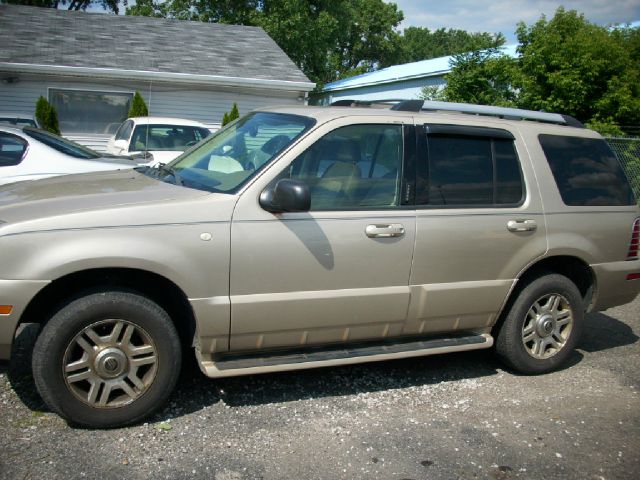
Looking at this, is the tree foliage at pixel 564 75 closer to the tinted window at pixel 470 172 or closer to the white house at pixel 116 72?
the white house at pixel 116 72

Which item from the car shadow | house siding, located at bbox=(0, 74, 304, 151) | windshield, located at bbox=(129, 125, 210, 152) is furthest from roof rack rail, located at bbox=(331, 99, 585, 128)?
house siding, located at bbox=(0, 74, 304, 151)

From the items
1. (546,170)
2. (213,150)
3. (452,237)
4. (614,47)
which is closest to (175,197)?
(213,150)

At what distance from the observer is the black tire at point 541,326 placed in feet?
15.8

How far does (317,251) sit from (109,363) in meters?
1.38

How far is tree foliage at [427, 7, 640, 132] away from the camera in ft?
42.7

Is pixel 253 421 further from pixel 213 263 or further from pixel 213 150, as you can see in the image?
pixel 213 150

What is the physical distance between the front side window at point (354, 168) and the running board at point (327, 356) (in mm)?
975

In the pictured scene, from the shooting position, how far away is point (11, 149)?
8.03 metres

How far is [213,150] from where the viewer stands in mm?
4559

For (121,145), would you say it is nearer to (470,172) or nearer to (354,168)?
(354,168)

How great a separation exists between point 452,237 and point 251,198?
1.46 m

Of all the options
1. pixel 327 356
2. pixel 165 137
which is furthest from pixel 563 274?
pixel 165 137

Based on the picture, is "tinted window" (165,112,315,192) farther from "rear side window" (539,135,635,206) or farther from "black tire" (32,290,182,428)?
"rear side window" (539,135,635,206)

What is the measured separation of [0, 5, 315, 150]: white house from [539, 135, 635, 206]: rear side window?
42.0ft
